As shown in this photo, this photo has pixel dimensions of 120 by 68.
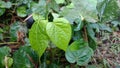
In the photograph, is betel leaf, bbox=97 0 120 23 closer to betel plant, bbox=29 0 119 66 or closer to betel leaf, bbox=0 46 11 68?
betel plant, bbox=29 0 119 66

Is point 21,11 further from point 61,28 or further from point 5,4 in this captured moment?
point 61,28

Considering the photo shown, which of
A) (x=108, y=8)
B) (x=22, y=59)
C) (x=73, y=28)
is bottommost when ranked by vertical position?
(x=22, y=59)

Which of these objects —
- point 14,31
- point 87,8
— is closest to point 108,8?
point 87,8

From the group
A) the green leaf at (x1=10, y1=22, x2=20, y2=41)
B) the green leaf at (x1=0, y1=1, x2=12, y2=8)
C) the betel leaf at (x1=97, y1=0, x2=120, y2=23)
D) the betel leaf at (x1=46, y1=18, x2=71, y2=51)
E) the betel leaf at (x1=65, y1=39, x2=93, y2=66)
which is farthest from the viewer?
the green leaf at (x1=0, y1=1, x2=12, y2=8)

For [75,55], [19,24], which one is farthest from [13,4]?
[75,55]

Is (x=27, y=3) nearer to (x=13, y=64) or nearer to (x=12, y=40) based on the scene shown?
(x=12, y=40)

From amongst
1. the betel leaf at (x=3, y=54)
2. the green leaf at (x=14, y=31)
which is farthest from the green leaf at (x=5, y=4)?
the betel leaf at (x=3, y=54)

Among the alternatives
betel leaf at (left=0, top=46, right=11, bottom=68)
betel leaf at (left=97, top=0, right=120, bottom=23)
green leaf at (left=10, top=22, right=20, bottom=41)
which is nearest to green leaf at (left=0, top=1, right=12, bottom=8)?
green leaf at (left=10, top=22, right=20, bottom=41)

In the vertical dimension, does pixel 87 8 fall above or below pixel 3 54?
above
